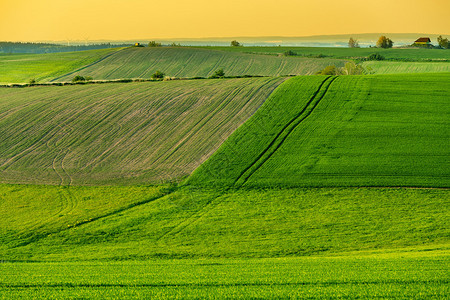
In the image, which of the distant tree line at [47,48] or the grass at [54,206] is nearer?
the grass at [54,206]

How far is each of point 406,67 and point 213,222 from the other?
74.0 metres

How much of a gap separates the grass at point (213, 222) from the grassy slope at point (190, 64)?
188 ft

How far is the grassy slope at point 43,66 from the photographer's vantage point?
9241cm

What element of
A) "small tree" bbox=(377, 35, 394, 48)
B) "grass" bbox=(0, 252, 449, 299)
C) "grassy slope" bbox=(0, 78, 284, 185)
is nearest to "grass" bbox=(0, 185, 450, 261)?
"grassy slope" bbox=(0, 78, 284, 185)

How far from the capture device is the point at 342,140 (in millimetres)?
42062

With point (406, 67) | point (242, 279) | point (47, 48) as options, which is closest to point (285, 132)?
point (242, 279)

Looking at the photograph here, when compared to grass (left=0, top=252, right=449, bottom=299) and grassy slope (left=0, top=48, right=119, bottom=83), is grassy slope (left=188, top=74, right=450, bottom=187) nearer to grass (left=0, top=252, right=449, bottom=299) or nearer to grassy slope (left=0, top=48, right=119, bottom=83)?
grass (left=0, top=252, right=449, bottom=299)

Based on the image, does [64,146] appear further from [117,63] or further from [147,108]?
[117,63]

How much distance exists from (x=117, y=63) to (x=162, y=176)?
67238 millimetres

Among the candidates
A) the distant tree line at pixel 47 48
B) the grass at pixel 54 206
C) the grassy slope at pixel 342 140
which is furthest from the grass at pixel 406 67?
the distant tree line at pixel 47 48

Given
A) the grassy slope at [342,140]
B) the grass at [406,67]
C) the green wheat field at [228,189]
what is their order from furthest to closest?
the grass at [406,67], the grassy slope at [342,140], the green wheat field at [228,189]

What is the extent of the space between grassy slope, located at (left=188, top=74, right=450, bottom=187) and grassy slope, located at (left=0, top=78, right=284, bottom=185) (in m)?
2.66

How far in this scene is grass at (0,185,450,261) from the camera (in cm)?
2594

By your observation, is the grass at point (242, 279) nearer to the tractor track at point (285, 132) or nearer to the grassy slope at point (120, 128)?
the tractor track at point (285, 132)
